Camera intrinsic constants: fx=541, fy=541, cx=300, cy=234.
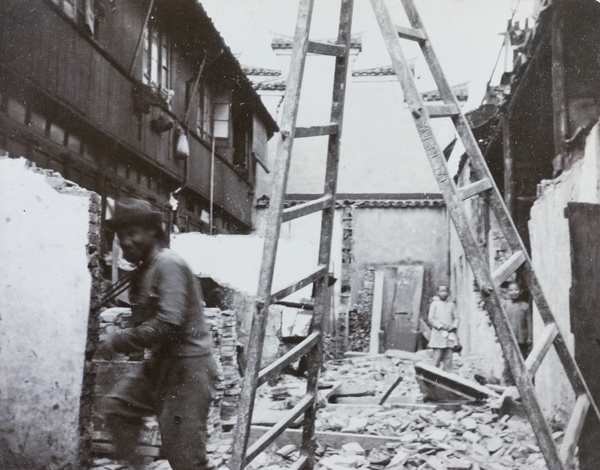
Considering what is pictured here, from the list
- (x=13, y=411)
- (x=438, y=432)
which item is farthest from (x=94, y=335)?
(x=438, y=432)

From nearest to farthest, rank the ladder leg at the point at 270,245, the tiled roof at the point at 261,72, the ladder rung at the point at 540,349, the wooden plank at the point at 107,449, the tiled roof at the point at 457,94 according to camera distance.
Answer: the ladder leg at the point at 270,245, the ladder rung at the point at 540,349, the wooden plank at the point at 107,449, the tiled roof at the point at 457,94, the tiled roof at the point at 261,72

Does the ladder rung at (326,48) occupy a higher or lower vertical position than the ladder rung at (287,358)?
higher

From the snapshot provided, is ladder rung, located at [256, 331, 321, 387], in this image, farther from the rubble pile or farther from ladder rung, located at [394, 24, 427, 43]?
the rubble pile

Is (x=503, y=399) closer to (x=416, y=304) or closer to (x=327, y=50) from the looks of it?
(x=327, y=50)

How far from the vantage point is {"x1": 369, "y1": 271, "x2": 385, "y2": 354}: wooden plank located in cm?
1711

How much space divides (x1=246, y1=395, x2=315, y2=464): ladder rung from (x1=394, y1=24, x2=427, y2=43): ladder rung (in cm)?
241

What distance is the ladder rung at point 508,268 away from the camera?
294cm

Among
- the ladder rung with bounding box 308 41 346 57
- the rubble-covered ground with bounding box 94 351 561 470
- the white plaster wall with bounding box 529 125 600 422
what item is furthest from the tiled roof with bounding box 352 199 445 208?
the ladder rung with bounding box 308 41 346 57

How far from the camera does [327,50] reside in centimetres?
337

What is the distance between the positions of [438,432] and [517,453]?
1.04 metres

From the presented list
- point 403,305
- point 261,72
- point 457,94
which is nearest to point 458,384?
point 403,305

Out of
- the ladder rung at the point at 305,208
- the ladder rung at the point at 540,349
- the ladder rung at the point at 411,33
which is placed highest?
the ladder rung at the point at 411,33

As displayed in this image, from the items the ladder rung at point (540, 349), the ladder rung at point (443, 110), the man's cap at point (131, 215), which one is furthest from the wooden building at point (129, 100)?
the ladder rung at point (540, 349)

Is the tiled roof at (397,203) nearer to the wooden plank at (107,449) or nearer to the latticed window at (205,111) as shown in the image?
the latticed window at (205,111)
